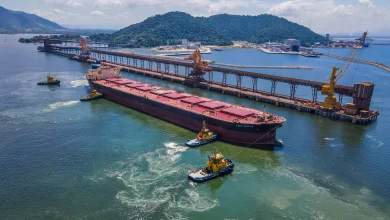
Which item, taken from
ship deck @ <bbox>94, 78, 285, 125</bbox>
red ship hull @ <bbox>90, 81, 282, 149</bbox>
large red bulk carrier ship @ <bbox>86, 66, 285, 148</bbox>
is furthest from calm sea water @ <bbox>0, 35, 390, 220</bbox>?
ship deck @ <bbox>94, 78, 285, 125</bbox>

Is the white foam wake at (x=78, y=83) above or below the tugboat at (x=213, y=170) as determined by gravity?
above

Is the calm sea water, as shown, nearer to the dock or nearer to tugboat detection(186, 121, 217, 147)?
tugboat detection(186, 121, 217, 147)

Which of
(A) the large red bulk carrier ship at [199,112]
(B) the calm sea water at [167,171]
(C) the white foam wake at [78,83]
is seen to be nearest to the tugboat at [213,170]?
(B) the calm sea water at [167,171]

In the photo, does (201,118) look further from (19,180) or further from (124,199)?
(19,180)

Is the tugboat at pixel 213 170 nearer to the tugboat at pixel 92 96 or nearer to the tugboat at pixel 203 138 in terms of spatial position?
the tugboat at pixel 203 138

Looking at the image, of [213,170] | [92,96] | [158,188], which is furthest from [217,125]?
[92,96]

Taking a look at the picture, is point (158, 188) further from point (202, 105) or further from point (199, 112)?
point (202, 105)
